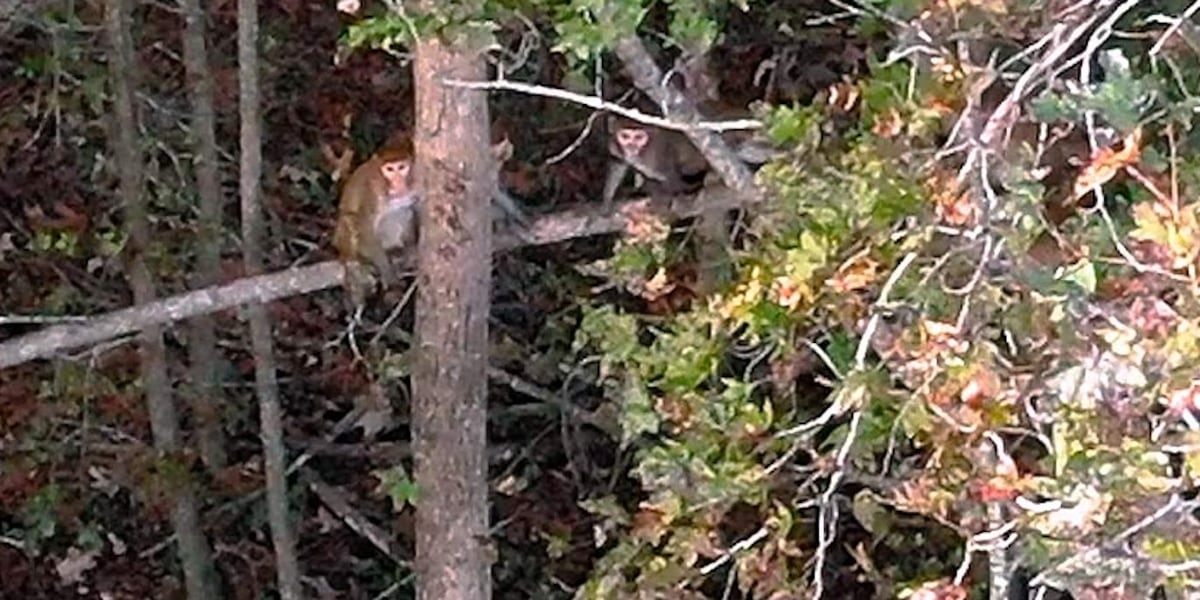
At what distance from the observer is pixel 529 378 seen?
517cm

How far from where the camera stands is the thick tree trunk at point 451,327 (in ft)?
11.3

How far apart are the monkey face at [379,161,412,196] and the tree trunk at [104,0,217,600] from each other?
74 centimetres

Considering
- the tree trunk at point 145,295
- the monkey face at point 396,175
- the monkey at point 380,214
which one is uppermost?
the monkey face at point 396,175

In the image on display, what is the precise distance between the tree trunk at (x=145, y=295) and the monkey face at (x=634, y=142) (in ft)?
4.16

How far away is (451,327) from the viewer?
360 centimetres

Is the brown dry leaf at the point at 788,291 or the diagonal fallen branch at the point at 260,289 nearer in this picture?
the brown dry leaf at the point at 788,291

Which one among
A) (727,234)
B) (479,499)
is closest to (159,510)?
(479,499)

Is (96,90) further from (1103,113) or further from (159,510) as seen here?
(1103,113)

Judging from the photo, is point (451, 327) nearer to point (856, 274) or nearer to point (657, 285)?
point (657, 285)

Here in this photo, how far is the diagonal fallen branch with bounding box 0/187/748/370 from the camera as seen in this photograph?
11.7 feet

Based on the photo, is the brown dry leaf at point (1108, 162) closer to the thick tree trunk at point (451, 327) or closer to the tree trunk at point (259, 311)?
the thick tree trunk at point (451, 327)

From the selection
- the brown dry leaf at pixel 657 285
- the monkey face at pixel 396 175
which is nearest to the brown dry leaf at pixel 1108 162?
the brown dry leaf at pixel 657 285

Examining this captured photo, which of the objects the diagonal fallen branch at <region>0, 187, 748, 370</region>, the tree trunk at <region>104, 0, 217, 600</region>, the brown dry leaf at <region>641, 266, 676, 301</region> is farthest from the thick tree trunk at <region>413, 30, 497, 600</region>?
the tree trunk at <region>104, 0, 217, 600</region>

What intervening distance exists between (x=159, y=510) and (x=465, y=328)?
6.15 ft
